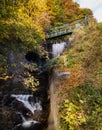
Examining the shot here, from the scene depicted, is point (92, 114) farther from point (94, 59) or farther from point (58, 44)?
point (58, 44)

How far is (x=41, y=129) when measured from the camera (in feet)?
31.7

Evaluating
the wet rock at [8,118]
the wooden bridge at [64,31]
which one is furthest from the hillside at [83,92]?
the wooden bridge at [64,31]

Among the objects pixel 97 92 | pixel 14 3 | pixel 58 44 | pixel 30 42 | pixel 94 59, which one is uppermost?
pixel 58 44

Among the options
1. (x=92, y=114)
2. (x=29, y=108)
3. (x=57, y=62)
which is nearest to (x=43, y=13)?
(x=57, y=62)

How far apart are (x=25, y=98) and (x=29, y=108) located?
42.1 inches

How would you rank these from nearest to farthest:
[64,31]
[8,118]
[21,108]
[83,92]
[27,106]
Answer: [83,92] < [8,118] < [21,108] < [27,106] < [64,31]

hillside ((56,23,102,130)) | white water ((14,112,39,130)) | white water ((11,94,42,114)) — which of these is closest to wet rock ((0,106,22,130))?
white water ((14,112,39,130))

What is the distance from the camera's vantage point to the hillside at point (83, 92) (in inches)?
281

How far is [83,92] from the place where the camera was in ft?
27.3

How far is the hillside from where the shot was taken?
715 centimetres

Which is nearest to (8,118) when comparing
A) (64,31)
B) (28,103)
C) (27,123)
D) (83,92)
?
(27,123)

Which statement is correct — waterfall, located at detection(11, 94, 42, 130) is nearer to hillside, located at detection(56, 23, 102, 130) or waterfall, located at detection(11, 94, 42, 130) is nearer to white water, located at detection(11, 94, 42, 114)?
white water, located at detection(11, 94, 42, 114)

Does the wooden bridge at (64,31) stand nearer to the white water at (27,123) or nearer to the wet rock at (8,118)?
the wet rock at (8,118)

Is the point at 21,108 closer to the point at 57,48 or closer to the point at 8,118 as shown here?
the point at 8,118
